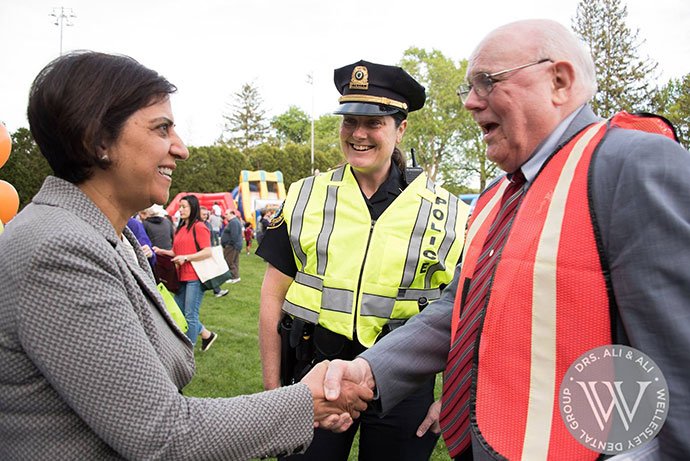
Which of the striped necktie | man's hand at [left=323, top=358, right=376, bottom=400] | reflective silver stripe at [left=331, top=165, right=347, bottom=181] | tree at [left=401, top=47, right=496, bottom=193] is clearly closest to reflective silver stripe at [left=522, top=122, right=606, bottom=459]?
the striped necktie

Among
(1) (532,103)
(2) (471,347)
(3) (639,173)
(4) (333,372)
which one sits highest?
(1) (532,103)

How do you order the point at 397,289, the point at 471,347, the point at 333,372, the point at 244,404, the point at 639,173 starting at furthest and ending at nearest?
the point at 397,289
the point at 333,372
the point at 471,347
the point at 244,404
the point at 639,173

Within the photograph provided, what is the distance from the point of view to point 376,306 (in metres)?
2.59

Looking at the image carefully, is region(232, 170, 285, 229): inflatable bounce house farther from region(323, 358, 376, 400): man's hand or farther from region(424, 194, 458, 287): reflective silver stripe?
region(323, 358, 376, 400): man's hand

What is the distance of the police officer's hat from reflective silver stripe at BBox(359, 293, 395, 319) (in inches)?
34.4

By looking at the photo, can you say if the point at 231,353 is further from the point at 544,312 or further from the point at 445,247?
the point at 544,312

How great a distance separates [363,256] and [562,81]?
1.17 m

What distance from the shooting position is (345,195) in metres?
2.78

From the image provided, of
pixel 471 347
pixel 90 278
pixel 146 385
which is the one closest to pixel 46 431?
pixel 146 385

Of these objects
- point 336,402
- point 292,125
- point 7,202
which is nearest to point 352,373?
point 336,402

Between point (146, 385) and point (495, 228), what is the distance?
123cm

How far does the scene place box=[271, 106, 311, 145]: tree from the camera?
83.1 m

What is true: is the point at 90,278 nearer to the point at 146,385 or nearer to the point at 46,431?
the point at 146,385

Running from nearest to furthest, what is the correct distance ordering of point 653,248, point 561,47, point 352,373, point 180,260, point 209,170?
1. point 653,248
2. point 561,47
3. point 352,373
4. point 180,260
5. point 209,170
